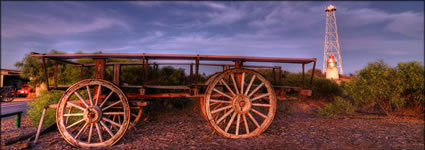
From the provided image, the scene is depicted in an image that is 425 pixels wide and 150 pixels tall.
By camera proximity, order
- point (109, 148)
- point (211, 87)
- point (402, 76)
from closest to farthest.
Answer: point (109, 148), point (211, 87), point (402, 76)

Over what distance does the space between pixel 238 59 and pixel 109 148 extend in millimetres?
3646

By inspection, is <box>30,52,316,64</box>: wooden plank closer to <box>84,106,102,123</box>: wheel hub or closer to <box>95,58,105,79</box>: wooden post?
<box>95,58,105,79</box>: wooden post

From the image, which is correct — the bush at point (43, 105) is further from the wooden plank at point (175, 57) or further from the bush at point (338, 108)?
the bush at point (338, 108)

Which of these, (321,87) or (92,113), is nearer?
(92,113)

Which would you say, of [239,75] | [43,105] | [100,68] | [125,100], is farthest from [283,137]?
[43,105]

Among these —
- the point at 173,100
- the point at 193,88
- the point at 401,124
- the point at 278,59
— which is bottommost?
the point at 401,124

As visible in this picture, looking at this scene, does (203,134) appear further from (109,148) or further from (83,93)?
(83,93)

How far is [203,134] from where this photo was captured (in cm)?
630

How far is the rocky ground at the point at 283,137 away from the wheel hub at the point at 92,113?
75 centimetres

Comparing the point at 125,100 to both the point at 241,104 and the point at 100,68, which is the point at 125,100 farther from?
the point at 241,104

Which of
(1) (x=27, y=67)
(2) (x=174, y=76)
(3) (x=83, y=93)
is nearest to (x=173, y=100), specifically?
(2) (x=174, y=76)

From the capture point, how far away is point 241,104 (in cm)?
602

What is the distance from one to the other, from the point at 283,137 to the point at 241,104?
140cm

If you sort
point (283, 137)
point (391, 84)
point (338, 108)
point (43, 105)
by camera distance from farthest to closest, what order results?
point (338, 108) < point (391, 84) < point (43, 105) < point (283, 137)
